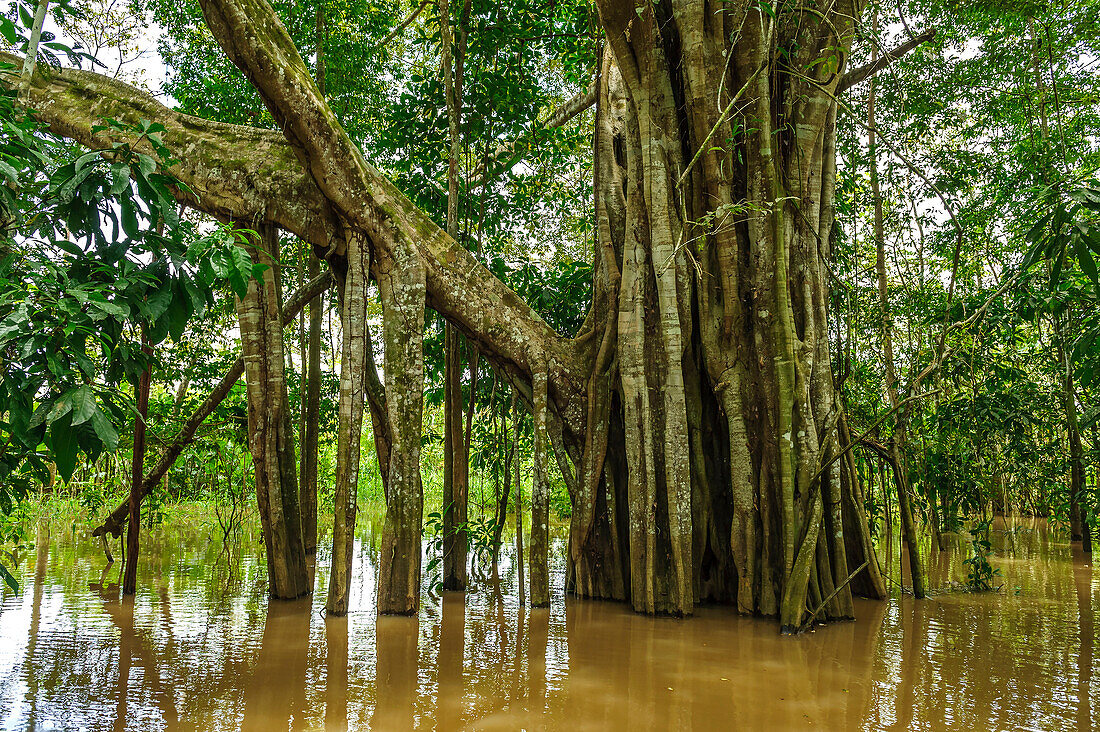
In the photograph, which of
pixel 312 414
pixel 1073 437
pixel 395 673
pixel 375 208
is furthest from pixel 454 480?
pixel 1073 437

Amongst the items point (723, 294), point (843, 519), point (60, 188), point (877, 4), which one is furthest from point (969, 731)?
point (877, 4)

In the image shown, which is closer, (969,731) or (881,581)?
(969,731)

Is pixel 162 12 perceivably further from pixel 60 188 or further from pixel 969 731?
pixel 969 731

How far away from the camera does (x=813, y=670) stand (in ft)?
13.1

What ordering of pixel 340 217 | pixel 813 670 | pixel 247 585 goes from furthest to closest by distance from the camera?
pixel 247 585 < pixel 340 217 < pixel 813 670

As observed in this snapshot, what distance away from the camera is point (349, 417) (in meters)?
5.23

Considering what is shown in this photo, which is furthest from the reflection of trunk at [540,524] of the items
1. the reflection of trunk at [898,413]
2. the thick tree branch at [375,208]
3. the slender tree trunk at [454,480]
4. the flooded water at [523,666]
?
the reflection of trunk at [898,413]

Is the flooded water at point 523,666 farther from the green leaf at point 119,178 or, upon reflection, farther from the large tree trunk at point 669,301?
the green leaf at point 119,178

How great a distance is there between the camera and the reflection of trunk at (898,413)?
5734 mm

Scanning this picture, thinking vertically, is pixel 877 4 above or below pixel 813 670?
above

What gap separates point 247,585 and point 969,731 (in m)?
5.36

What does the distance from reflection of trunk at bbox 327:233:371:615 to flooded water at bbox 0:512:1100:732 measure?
0.98 feet

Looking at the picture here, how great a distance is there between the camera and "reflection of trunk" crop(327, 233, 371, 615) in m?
Result: 5.08

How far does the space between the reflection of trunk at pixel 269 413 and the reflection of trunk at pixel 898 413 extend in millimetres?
4191
